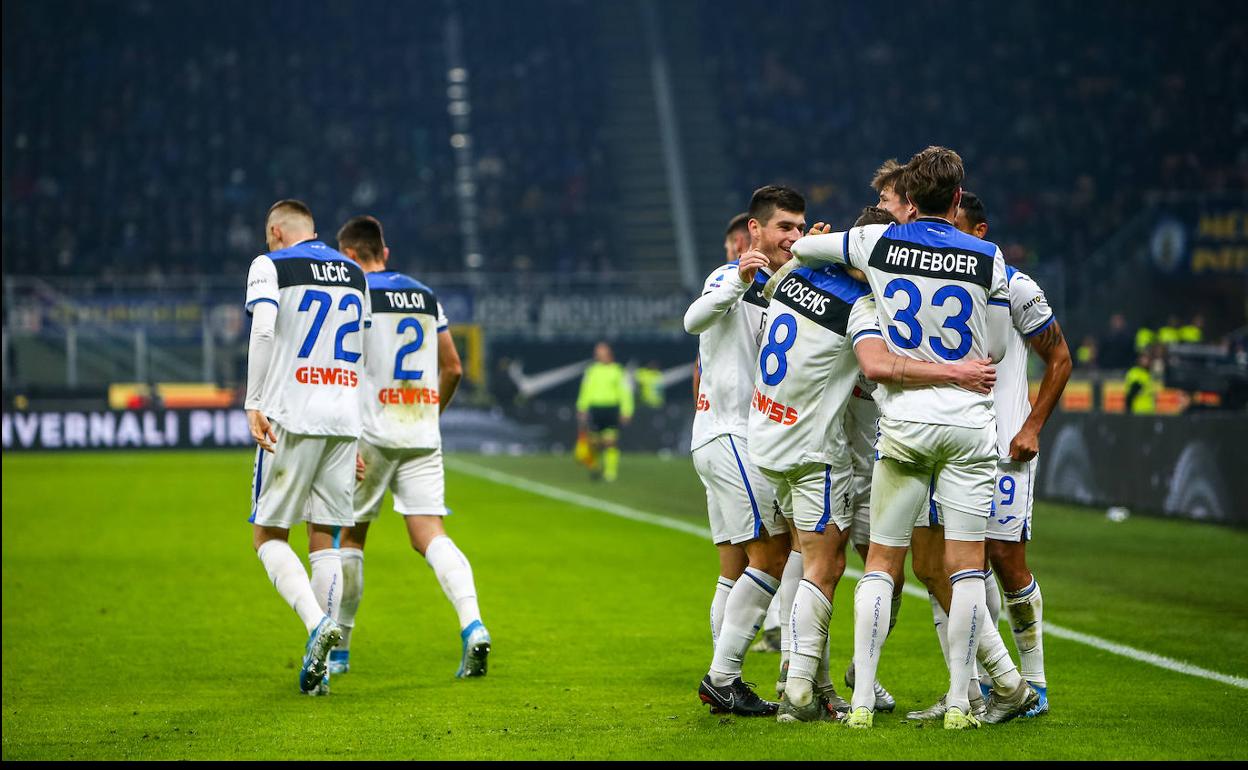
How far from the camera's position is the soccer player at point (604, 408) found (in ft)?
79.0

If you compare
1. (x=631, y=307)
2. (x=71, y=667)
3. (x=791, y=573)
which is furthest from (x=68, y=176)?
(x=791, y=573)

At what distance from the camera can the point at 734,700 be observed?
21.8 ft

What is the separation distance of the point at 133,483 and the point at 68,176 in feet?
48.1

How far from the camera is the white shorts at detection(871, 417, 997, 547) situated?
6105 millimetres

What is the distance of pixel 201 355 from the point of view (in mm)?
29875

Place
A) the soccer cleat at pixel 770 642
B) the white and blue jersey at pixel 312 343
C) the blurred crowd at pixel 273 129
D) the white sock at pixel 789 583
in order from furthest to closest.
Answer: the blurred crowd at pixel 273 129 < the soccer cleat at pixel 770 642 < the white and blue jersey at pixel 312 343 < the white sock at pixel 789 583

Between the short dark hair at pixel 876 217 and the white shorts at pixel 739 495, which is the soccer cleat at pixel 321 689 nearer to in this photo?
the white shorts at pixel 739 495

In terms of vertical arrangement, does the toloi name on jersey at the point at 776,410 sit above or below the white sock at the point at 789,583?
above

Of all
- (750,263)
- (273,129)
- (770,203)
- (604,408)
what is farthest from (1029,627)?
(273,129)

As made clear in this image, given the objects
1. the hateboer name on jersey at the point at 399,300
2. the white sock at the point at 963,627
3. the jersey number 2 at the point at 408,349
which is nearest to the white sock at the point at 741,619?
the white sock at the point at 963,627

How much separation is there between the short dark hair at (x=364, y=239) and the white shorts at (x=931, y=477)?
3159mm

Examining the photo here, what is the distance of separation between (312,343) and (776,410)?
7.97ft

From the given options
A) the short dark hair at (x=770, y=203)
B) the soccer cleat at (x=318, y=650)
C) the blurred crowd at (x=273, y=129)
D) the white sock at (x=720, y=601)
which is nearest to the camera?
the short dark hair at (x=770, y=203)

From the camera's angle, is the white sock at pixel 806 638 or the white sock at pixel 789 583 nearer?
the white sock at pixel 806 638
